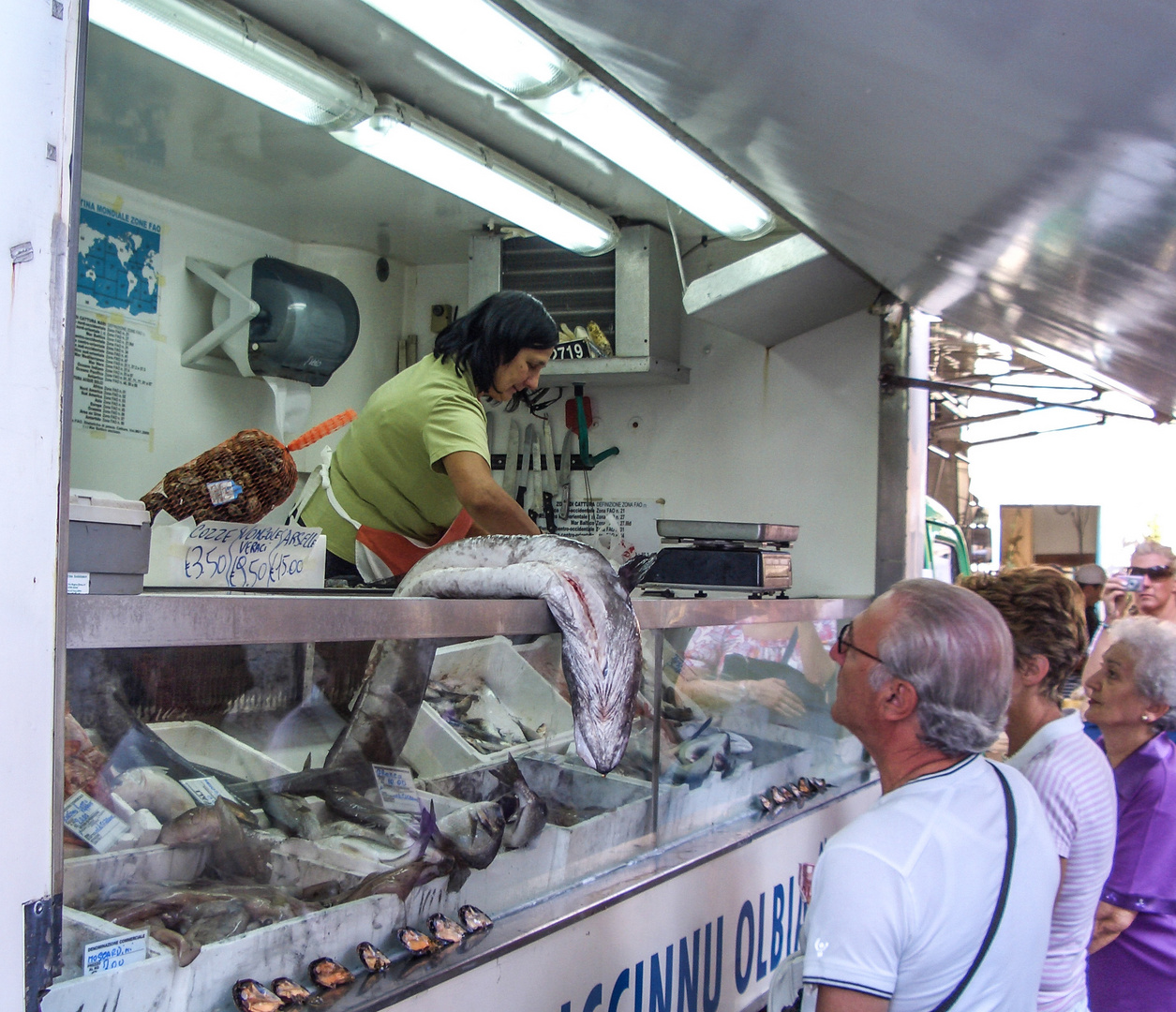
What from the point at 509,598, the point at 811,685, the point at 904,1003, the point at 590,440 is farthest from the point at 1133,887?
the point at 590,440

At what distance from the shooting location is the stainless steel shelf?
3.59 ft

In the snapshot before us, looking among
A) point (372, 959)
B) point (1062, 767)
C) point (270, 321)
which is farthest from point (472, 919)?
point (270, 321)

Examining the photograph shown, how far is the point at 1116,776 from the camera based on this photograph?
2.57 m

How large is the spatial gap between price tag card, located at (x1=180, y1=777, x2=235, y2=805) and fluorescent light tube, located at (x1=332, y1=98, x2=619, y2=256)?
2214 millimetres

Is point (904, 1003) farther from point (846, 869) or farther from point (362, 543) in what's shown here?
point (362, 543)

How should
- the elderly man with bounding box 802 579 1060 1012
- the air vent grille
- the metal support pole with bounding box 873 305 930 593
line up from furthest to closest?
the air vent grille < the metal support pole with bounding box 873 305 930 593 < the elderly man with bounding box 802 579 1060 1012

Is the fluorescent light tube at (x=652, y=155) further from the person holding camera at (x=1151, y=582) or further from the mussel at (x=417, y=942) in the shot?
the person holding camera at (x=1151, y=582)

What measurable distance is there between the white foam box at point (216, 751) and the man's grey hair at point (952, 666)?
3.35 feet

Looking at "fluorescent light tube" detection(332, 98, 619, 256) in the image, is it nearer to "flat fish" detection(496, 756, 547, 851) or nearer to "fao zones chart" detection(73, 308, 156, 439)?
"fao zones chart" detection(73, 308, 156, 439)

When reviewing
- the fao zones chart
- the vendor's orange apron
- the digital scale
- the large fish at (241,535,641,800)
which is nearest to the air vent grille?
the digital scale

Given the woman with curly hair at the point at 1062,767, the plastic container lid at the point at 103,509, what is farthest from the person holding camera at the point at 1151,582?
the plastic container lid at the point at 103,509

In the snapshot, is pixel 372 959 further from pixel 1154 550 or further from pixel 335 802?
pixel 1154 550

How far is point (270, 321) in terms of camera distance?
4.14 meters

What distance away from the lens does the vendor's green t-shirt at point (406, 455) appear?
9.16ft
